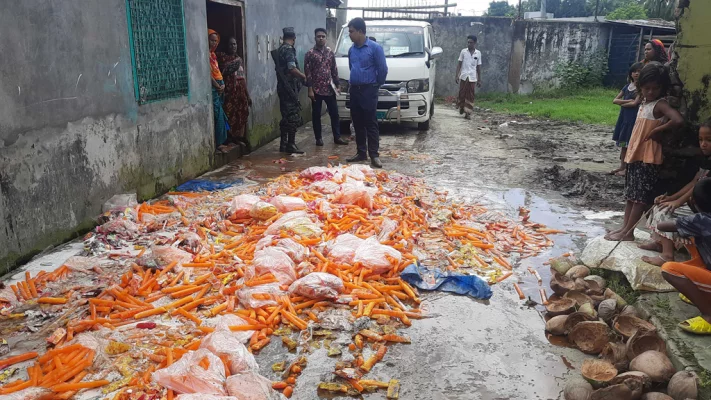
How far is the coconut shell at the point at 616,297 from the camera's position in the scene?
3.78m

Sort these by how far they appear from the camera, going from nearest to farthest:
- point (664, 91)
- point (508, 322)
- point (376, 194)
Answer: point (508, 322), point (664, 91), point (376, 194)

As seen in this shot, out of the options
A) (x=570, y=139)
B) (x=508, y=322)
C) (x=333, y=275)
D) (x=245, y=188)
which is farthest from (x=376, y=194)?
(x=570, y=139)

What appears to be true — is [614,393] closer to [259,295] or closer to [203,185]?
[259,295]

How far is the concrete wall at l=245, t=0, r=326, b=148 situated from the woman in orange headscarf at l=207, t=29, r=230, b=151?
1.07 m

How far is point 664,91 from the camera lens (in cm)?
444

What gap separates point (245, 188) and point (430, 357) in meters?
4.37

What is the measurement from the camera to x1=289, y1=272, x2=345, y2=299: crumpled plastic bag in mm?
3859

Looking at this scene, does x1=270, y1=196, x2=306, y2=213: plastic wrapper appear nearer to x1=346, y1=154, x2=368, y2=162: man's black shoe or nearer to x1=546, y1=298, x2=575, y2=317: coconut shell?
x1=546, y1=298, x2=575, y2=317: coconut shell

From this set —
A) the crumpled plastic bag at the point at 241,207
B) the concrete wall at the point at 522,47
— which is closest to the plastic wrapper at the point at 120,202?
the crumpled plastic bag at the point at 241,207

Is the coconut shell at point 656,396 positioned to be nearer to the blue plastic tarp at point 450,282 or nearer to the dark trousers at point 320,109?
the blue plastic tarp at point 450,282

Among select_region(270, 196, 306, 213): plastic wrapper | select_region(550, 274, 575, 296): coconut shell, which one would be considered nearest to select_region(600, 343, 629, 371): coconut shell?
select_region(550, 274, 575, 296): coconut shell

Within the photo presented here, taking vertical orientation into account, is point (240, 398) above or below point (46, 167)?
below

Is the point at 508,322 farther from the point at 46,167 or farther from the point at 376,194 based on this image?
the point at 46,167

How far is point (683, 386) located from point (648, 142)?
2.41 metres
